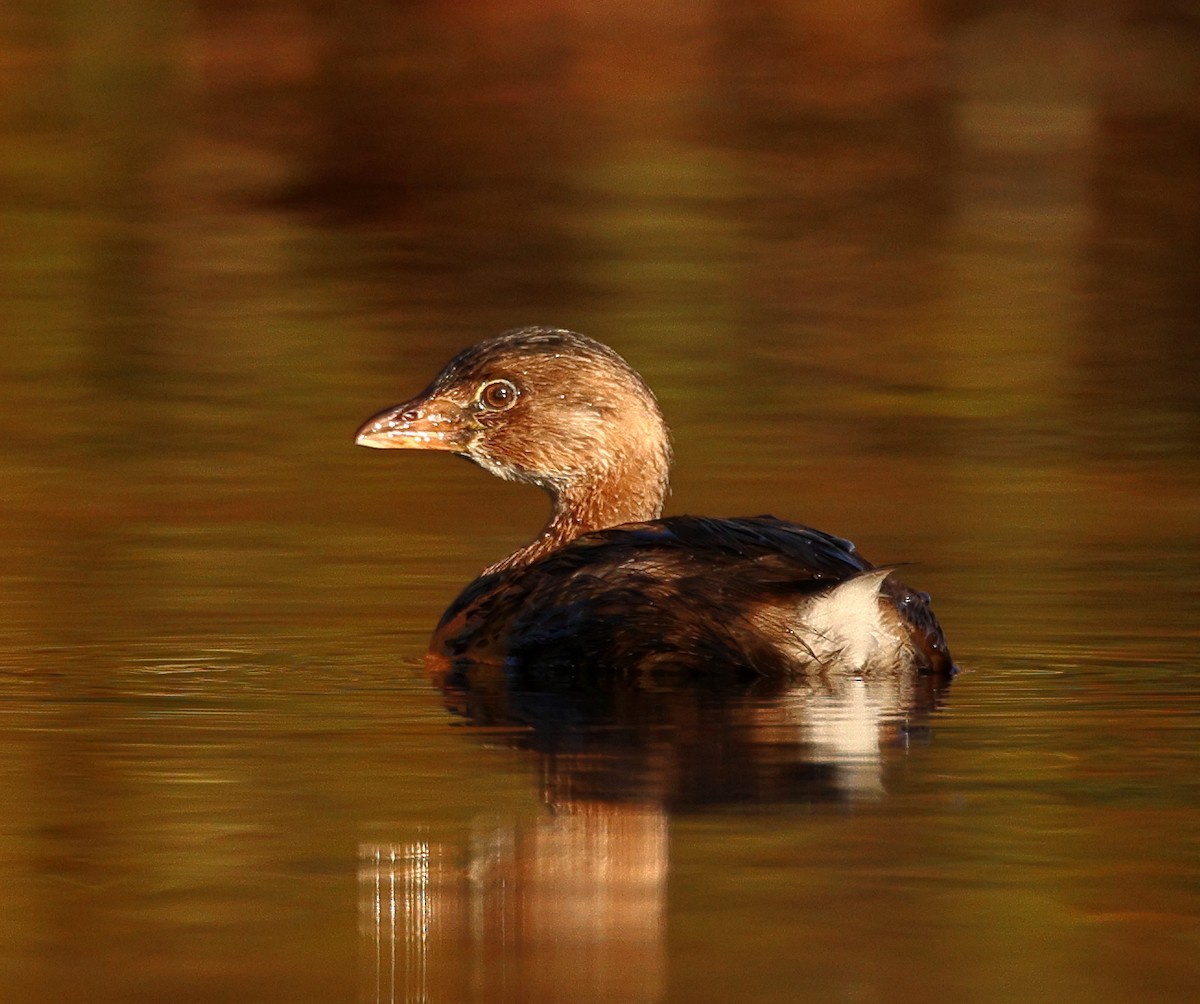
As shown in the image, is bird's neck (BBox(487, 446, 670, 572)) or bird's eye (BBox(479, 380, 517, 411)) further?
bird's eye (BBox(479, 380, 517, 411))

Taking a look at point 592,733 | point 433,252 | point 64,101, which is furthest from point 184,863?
point 64,101

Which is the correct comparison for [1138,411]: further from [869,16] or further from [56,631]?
[869,16]

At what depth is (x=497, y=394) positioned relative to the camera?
826cm

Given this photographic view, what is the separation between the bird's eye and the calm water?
582 mm

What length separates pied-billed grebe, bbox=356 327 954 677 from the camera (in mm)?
6859

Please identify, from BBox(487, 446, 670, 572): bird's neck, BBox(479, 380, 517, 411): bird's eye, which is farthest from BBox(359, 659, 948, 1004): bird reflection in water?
BBox(479, 380, 517, 411): bird's eye

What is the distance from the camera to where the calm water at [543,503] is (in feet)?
16.2

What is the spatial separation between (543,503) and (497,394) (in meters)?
2.80

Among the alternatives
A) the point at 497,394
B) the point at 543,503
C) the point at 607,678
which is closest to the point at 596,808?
the point at 607,678

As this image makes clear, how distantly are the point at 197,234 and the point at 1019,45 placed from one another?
1055 centimetres

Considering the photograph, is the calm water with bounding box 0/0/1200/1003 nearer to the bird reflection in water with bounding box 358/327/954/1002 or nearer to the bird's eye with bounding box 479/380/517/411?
the bird reflection in water with bounding box 358/327/954/1002

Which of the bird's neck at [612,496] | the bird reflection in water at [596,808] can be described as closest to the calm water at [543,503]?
the bird reflection in water at [596,808]

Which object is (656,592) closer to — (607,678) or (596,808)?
(607,678)

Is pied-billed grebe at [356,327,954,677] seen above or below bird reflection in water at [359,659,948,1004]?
above
